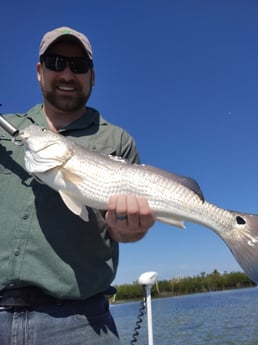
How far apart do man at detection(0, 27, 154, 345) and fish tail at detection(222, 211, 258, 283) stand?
0.63 metres

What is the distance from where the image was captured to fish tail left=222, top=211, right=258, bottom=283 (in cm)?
288

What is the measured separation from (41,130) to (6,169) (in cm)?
43

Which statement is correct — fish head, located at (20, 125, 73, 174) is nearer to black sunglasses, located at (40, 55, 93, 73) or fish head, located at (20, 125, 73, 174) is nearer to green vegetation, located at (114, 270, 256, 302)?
black sunglasses, located at (40, 55, 93, 73)

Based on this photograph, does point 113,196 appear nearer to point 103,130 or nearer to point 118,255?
point 118,255

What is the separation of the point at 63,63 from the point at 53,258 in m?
1.75

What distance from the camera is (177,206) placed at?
319 cm

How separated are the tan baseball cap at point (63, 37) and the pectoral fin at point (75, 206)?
58.9 inches

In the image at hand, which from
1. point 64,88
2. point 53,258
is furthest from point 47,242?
point 64,88

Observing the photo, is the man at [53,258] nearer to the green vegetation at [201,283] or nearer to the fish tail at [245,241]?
the fish tail at [245,241]

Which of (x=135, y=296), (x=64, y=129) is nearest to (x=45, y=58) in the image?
(x=64, y=129)

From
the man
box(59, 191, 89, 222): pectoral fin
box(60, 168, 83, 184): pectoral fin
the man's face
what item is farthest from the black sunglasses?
box(59, 191, 89, 222): pectoral fin

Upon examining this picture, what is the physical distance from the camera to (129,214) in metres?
→ 2.95

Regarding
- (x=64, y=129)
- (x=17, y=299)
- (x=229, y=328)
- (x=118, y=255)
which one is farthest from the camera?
(x=229, y=328)

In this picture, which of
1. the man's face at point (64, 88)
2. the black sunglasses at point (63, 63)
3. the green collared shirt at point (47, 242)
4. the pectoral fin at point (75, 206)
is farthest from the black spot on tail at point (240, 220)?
the black sunglasses at point (63, 63)
